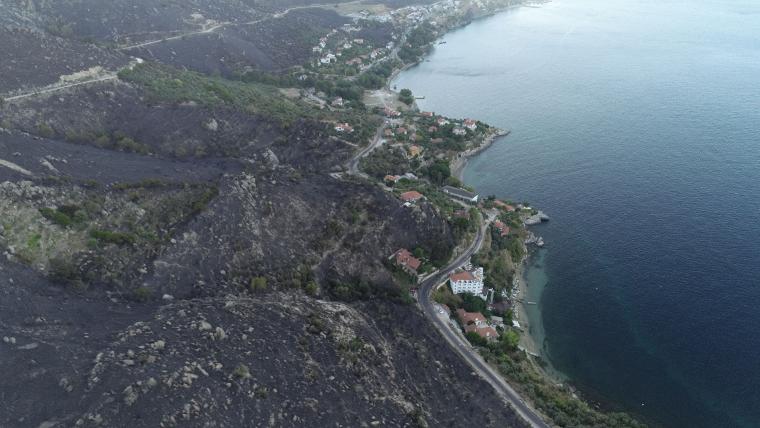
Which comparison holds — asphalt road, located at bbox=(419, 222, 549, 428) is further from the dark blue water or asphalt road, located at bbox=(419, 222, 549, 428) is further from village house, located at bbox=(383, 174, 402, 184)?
village house, located at bbox=(383, 174, 402, 184)

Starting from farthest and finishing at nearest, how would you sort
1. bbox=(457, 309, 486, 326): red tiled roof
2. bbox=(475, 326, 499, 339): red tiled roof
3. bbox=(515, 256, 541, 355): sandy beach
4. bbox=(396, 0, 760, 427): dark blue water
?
bbox=(515, 256, 541, 355): sandy beach → bbox=(457, 309, 486, 326): red tiled roof → bbox=(396, 0, 760, 427): dark blue water → bbox=(475, 326, 499, 339): red tiled roof

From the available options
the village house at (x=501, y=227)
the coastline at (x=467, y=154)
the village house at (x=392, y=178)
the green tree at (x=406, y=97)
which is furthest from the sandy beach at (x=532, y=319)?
the green tree at (x=406, y=97)

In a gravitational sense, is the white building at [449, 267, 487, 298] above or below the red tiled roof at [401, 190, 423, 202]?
below

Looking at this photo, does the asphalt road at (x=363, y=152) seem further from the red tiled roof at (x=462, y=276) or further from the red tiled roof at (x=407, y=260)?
the red tiled roof at (x=462, y=276)

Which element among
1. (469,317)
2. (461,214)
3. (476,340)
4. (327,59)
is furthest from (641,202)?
(327,59)

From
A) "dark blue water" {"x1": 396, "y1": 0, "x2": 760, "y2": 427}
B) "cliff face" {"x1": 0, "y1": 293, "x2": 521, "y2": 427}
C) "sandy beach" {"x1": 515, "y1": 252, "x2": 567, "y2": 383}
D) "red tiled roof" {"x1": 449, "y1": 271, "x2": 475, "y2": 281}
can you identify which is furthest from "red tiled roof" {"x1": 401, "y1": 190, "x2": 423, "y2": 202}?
"cliff face" {"x1": 0, "y1": 293, "x2": 521, "y2": 427}

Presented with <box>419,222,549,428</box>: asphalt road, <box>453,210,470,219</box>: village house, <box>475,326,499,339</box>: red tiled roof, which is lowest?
<box>475,326,499,339</box>: red tiled roof
